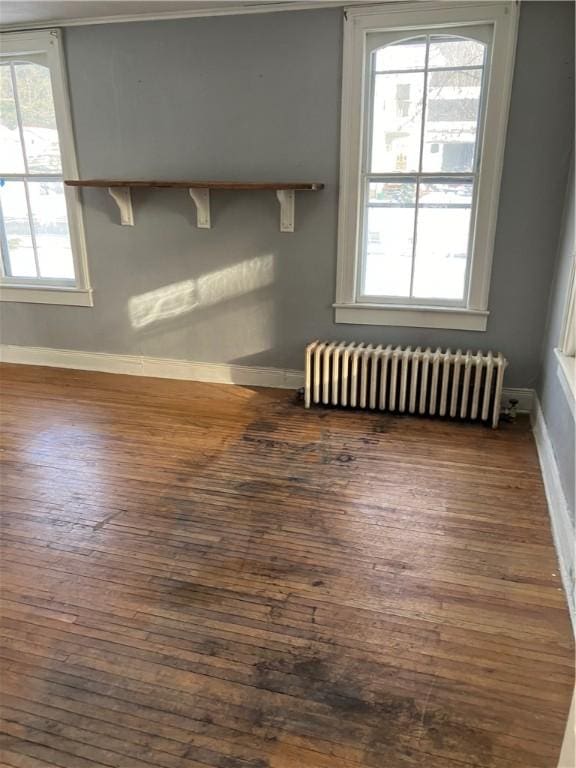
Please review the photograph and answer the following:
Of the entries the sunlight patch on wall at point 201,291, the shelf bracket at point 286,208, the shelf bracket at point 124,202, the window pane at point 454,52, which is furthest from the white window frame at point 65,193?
the window pane at point 454,52

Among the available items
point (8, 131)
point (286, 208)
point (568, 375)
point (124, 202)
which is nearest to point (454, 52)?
point (286, 208)

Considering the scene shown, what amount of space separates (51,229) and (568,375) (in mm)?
4344

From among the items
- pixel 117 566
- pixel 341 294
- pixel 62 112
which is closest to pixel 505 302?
pixel 341 294

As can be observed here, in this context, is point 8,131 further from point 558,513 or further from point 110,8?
→ point 558,513

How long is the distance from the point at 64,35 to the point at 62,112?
0.56m

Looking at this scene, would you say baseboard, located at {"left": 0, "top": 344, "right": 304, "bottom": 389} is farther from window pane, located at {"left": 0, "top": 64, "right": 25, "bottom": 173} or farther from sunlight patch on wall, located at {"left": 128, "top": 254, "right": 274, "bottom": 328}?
window pane, located at {"left": 0, "top": 64, "right": 25, "bottom": 173}

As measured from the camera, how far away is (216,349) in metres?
4.82

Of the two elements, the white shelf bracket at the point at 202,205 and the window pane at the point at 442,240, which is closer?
the window pane at the point at 442,240

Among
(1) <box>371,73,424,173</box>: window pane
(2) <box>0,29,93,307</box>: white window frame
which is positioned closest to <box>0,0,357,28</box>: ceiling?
(2) <box>0,29,93,307</box>: white window frame

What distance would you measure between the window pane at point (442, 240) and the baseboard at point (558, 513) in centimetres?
115

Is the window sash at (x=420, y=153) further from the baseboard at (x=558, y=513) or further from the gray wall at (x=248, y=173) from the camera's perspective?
the baseboard at (x=558, y=513)

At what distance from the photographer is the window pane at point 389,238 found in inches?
161

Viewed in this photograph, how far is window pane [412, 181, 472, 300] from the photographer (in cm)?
399

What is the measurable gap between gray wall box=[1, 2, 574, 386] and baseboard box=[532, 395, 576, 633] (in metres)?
0.80
